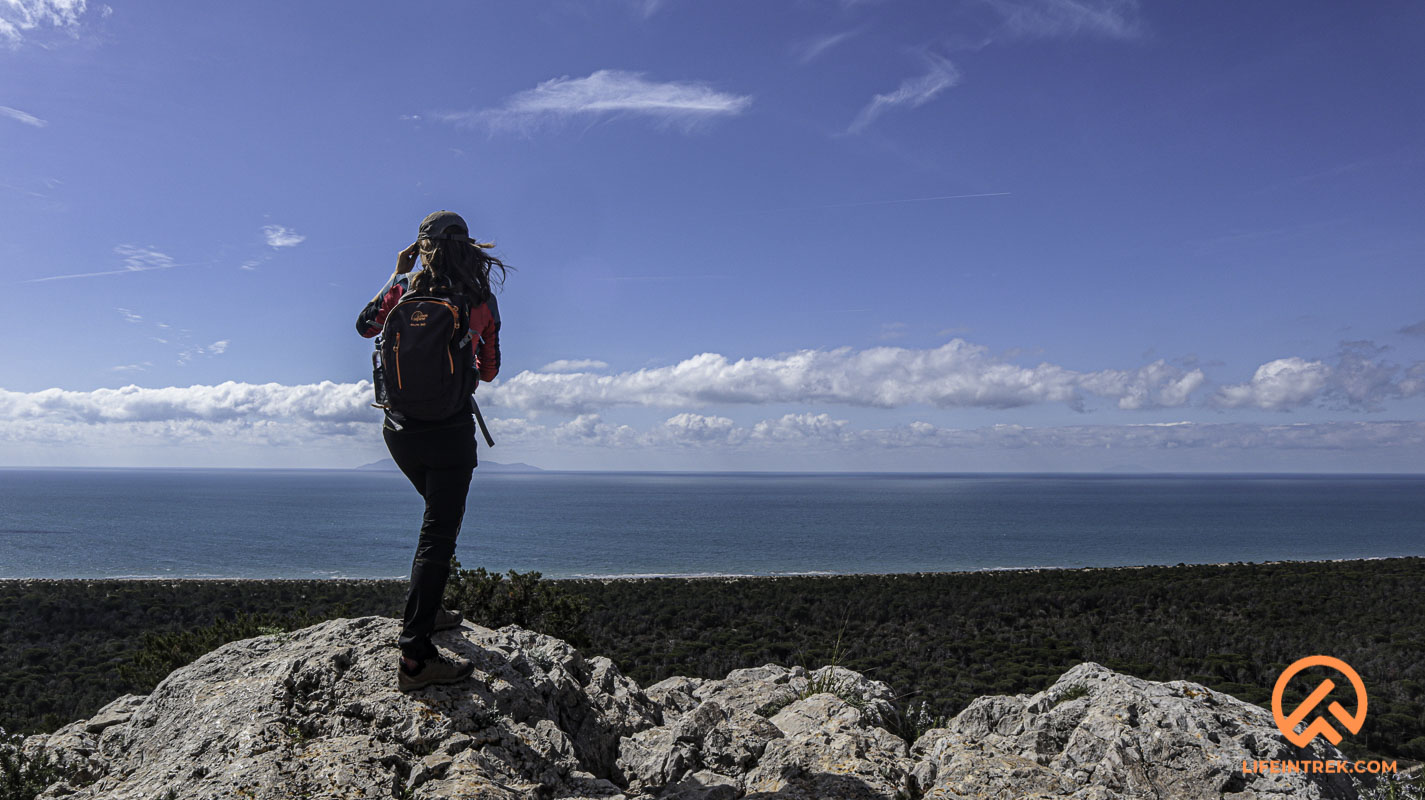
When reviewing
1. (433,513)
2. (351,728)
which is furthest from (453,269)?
(351,728)

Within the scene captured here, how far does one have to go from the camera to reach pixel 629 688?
5.21 metres

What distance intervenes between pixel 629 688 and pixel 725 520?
9464 cm

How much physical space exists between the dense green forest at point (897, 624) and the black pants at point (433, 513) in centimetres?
465

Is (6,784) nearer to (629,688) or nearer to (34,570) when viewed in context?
(629,688)

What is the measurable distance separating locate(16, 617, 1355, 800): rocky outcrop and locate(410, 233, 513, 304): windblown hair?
2.22 metres

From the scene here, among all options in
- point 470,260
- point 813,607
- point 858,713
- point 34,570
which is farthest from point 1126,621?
point 34,570

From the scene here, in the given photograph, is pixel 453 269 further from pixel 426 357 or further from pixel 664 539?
pixel 664 539

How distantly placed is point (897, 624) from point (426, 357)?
24.9 meters

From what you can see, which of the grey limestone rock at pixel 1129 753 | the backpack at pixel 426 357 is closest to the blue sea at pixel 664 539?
the grey limestone rock at pixel 1129 753

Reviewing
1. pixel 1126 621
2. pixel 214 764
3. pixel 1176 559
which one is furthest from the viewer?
pixel 1176 559

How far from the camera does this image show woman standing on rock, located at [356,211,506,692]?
3824 millimetres

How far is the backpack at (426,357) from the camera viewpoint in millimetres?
3803

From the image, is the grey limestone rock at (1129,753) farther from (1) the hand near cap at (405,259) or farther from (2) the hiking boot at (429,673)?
(1) the hand near cap at (405,259)

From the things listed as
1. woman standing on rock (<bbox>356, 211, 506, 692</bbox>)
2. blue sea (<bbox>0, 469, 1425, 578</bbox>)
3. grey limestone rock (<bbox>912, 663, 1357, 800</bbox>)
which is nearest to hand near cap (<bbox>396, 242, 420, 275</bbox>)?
woman standing on rock (<bbox>356, 211, 506, 692</bbox>)
